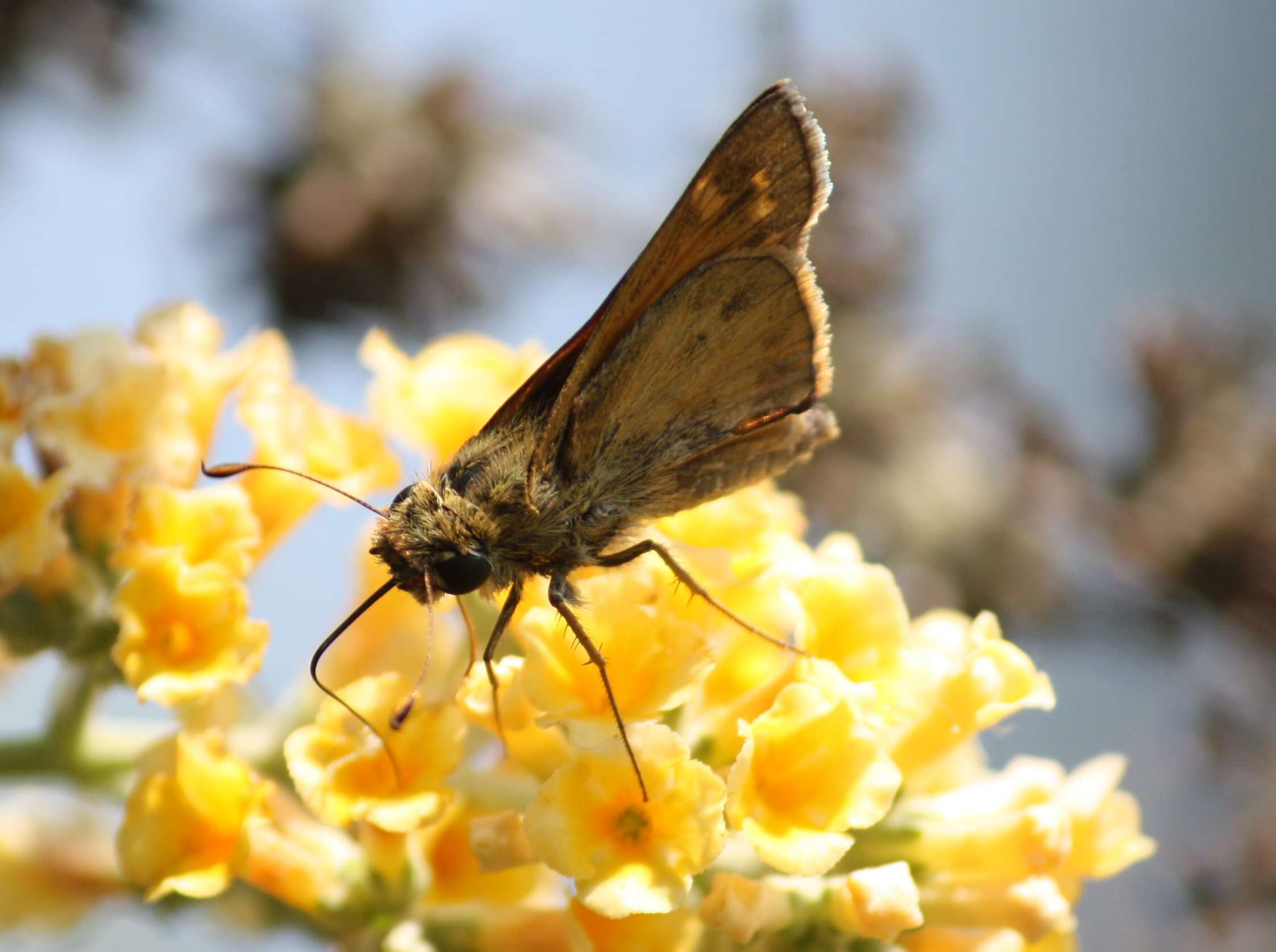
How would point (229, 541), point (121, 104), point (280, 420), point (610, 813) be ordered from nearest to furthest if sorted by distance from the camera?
1. point (610, 813)
2. point (229, 541)
3. point (280, 420)
4. point (121, 104)

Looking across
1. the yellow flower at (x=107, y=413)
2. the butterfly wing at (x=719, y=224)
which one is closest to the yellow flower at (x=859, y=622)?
the butterfly wing at (x=719, y=224)

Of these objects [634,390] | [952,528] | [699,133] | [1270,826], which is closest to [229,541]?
[634,390]

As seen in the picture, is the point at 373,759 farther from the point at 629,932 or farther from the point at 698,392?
the point at 698,392

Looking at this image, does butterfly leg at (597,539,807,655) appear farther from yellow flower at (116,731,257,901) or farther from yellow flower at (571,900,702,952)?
yellow flower at (116,731,257,901)

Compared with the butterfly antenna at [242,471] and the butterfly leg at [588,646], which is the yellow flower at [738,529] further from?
the butterfly antenna at [242,471]

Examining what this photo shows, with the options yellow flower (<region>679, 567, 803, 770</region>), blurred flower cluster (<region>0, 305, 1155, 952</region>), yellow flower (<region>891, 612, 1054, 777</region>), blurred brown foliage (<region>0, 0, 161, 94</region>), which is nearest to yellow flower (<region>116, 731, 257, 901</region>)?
blurred flower cluster (<region>0, 305, 1155, 952</region>)

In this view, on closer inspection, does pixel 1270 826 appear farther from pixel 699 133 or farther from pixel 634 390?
pixel 699 133
